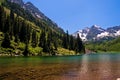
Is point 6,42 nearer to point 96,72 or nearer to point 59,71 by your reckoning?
point 59,71

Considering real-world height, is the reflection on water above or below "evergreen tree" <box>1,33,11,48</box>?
below

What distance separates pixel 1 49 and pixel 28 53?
84.5ft

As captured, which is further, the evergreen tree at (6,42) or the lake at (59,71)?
the evergreen tree at (6,42)

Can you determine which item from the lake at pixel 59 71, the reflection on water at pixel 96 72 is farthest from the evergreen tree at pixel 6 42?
the reflection on water at pixel 96 72

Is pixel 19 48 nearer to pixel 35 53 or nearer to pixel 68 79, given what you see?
pixel 35 53

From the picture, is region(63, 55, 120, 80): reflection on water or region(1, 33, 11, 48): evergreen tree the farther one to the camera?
region(1, 33, 11, 48): evergreen tree

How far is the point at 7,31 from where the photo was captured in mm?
195625

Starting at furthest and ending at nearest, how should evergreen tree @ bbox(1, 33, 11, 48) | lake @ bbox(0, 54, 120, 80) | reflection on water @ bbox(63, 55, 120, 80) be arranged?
evergreen tree @ bbox(1, 33, 11, 48), reflection on water @ bbox(63, 55, 120, 80), lake @ bbox(0, 54, 120, 80)

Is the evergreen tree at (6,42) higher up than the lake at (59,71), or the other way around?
the evergreen tree at (6,42)

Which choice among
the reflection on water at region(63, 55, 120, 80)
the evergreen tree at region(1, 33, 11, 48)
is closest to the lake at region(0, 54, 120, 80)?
the reflection on water at region(63, 55, 120, 80)

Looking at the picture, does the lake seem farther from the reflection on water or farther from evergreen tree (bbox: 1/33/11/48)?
evergreen tree (bbox: 1/33/11/48)

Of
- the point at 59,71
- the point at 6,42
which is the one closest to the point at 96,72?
the point at 59,71

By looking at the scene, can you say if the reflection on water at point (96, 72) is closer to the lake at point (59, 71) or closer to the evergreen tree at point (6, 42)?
the lake at point (59, 71)

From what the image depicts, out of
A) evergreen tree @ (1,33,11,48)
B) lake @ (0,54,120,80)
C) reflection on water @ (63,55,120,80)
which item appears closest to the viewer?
lake @ (0,54,120,80)
